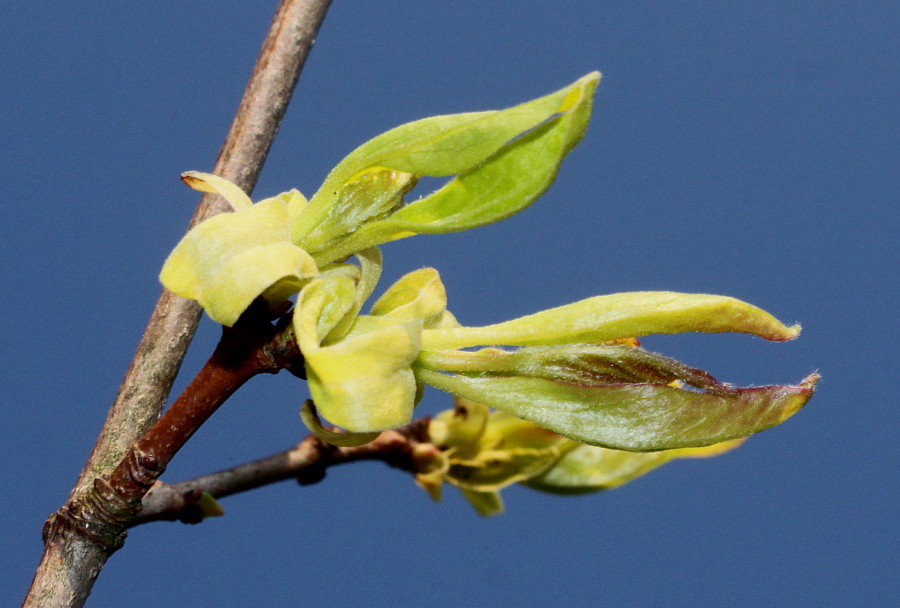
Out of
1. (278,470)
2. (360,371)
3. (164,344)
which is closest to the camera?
(360,371)

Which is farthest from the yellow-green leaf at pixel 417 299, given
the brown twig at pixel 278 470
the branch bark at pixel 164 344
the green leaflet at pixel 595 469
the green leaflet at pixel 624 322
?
the green leaflet at pixel 595 469

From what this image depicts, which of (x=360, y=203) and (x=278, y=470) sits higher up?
(x=360, y=203)

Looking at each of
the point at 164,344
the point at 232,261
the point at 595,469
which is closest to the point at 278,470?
the point at 164,344

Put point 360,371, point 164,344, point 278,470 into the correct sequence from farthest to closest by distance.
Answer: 1. point 278,470
2. point 164,344
3. point 360,371

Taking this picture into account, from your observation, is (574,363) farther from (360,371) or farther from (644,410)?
(360,371)

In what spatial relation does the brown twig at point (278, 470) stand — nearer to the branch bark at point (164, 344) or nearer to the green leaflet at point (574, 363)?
the branch bark at point (164, 344)

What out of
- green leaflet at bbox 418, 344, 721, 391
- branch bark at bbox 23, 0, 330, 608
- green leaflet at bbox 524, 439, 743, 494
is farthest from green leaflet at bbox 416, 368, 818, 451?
green leaflet at bbox 524, 439, 743, 494

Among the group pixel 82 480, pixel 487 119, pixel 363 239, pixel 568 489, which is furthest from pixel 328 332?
pixel 568 489
